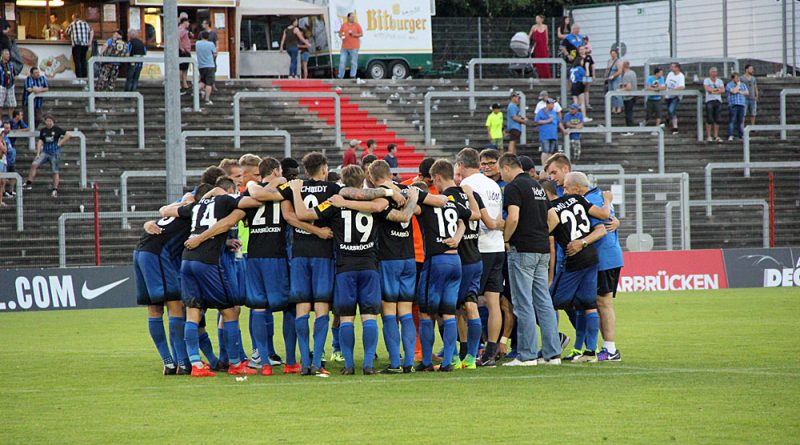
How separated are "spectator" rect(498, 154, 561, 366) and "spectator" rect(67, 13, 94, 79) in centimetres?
2320

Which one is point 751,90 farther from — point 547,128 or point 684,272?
point 684,272

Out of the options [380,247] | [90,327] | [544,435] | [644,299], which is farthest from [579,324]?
[644,299]

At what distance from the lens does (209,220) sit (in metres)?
13.2

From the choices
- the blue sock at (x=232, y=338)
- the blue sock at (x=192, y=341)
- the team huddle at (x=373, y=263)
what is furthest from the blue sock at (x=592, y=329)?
the blue sock at (x=192, y=341)

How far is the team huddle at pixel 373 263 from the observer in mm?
13039

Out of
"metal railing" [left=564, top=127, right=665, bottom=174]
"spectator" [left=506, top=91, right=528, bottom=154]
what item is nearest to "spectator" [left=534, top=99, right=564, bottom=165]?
"metal railing" [left=564, top=127, right=665, bottom=174]

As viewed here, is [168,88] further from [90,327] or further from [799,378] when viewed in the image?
[799,378]

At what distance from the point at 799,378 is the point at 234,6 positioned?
30069 mm

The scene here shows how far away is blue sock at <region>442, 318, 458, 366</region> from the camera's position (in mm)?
13305

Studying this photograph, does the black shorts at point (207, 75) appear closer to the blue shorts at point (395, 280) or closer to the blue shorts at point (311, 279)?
the blue shorts at point (311, 279)

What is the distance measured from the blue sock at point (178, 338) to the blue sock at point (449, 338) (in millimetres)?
2745

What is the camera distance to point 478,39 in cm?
4816

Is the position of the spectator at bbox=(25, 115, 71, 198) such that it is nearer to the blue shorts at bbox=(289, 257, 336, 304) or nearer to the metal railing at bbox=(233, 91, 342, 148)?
the metal railing at bbox=(233, 91, 342, 148)

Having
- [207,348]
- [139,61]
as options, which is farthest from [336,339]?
[139,61]
